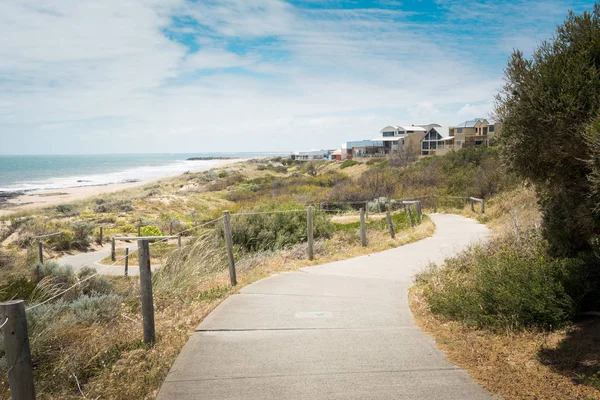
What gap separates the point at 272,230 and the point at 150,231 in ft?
63.4

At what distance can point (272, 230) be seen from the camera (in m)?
14.8

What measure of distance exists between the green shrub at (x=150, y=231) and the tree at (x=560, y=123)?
27744 mm

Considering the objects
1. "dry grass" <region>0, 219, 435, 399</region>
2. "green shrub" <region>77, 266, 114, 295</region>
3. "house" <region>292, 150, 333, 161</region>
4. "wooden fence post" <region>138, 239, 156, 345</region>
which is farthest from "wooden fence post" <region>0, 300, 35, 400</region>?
"house" <region>292, 150, 333, 161</region>

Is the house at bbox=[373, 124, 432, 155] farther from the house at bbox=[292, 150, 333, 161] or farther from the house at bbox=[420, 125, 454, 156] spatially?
the house at bbox=[292, 150, 333, 161]

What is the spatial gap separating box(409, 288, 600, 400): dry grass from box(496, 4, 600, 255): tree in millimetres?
1430

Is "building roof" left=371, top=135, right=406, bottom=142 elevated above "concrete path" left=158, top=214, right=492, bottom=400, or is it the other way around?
"building roof" left=371, top=135, right=406, bottom=142

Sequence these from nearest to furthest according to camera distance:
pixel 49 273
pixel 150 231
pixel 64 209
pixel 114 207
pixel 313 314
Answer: pixel 313 314 < pixel 49 273 < pixel 150 231 < pixel 114 207 < pixel 64 209

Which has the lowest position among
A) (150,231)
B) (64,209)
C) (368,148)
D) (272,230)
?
(150,231)

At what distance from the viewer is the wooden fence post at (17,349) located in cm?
333

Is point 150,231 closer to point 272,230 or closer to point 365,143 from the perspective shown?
point 272,230

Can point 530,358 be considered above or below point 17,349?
below

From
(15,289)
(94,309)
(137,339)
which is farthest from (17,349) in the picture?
(15,289)

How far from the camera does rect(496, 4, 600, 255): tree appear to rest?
540 cm

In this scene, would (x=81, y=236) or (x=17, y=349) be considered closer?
(x=17, y=349)
